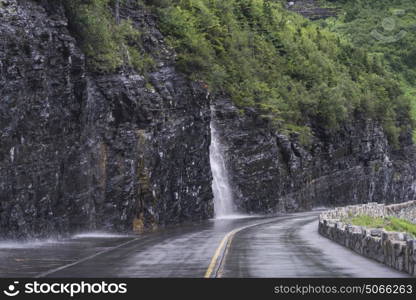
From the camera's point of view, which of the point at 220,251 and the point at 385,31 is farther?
the point at 385,31

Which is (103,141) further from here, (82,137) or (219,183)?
(219,183)

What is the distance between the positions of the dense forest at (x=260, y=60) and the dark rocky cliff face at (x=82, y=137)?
2281 mm

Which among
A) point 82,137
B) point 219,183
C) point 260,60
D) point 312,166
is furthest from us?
point 260,60

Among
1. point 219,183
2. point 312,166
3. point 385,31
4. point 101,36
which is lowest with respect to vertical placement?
point 219,183

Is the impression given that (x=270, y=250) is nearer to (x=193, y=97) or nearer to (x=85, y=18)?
(x=85, y=18)

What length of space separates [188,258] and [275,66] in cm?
6302

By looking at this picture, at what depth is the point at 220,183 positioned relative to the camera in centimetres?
6062

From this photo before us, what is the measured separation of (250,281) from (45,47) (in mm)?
20668

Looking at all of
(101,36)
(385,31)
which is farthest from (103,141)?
(385,31)

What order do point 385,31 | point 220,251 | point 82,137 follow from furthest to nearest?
point 385,31 → point 82,137 → point 220,251

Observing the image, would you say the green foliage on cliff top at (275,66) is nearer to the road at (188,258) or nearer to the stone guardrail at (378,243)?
the stone guardrail at (378,243)

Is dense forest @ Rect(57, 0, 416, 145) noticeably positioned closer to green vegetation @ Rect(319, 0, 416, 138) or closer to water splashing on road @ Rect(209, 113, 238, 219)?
water splashing on road @ Rect(209, 113, 238, 219)

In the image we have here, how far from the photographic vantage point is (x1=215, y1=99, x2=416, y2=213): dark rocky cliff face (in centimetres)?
6391

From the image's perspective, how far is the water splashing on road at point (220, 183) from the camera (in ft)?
196
